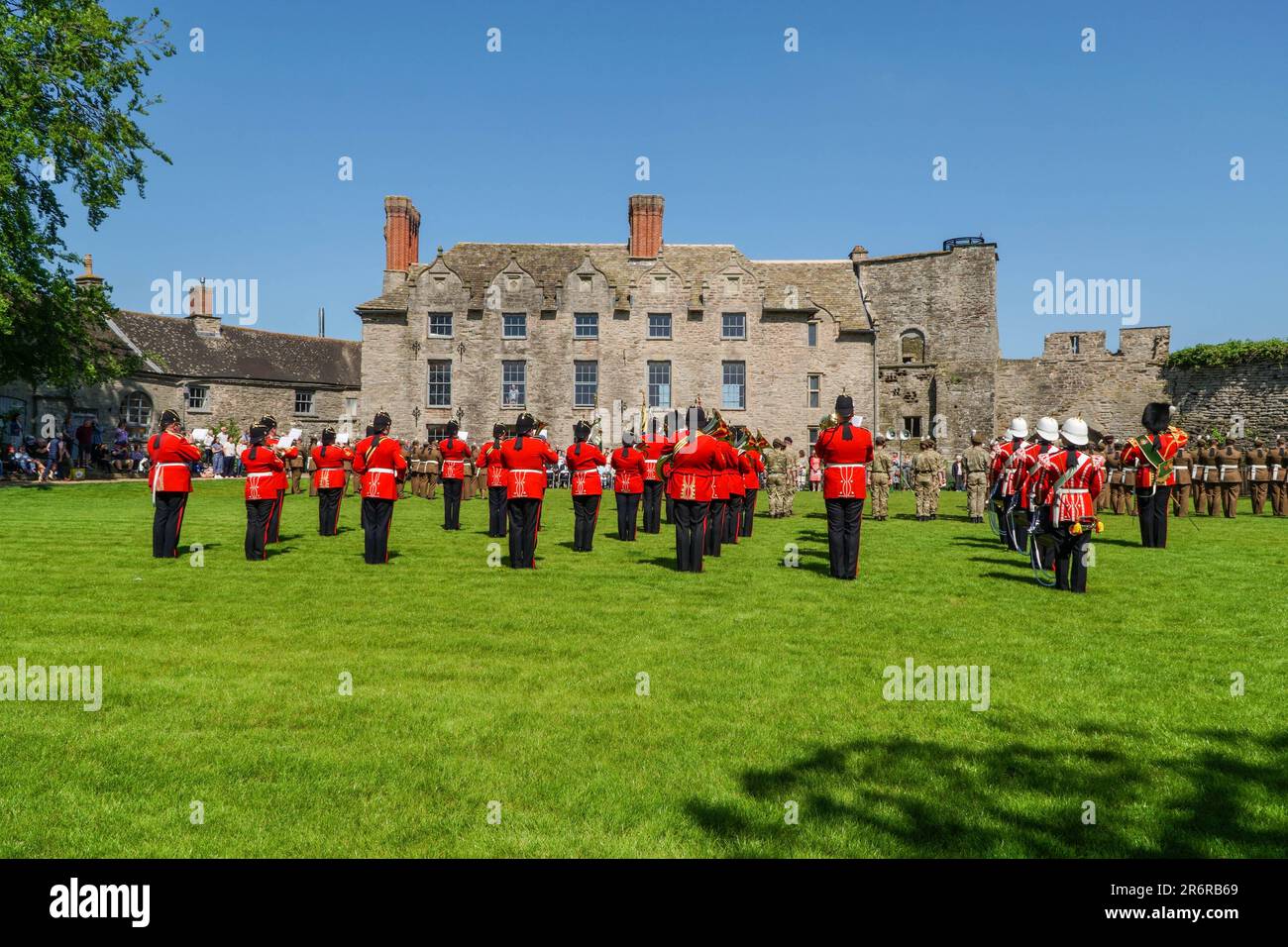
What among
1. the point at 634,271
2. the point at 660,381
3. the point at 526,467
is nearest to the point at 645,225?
the point at 634,271

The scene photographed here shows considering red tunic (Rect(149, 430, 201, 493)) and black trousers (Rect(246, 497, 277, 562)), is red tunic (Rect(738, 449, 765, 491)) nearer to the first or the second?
black trousers (Rect(246, 497, 277, 562))

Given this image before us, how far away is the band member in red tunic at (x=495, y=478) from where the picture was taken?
16023 mm

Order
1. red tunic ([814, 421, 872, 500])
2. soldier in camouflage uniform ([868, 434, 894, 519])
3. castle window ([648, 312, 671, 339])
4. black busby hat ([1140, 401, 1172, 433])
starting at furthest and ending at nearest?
castle window ([648, 312, 671, 339]), soldier in camouflage uniform ([868, 434, 894, 519]), black busby hat ([1140, 401, 1172, 433]), red tunic ([814, 421, 872, 500])

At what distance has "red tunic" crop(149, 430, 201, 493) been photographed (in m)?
13.4

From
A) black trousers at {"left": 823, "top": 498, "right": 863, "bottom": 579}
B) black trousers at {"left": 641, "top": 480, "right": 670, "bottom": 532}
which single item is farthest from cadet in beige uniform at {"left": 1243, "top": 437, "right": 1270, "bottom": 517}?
black trousers at {"left": 823, "top": 498, "right": 863, "bottom": 579}

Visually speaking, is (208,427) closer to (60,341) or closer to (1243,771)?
(60,341)

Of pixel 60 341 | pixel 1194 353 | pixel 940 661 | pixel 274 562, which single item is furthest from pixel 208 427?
pixel 1194 353

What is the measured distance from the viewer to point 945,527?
20594mm

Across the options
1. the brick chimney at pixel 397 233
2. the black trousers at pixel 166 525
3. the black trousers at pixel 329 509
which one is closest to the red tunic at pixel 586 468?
the black trousers at pixel 329 509

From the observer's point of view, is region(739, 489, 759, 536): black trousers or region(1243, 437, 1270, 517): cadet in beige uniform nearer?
region(739, 489, 759, 536): black trousers

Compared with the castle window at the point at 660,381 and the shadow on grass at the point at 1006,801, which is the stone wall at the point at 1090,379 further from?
the shadow on grass at the point at 1006,801

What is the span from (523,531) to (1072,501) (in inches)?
303

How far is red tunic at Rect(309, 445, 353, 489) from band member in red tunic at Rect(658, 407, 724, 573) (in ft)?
26.2

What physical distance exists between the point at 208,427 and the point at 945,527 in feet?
140
